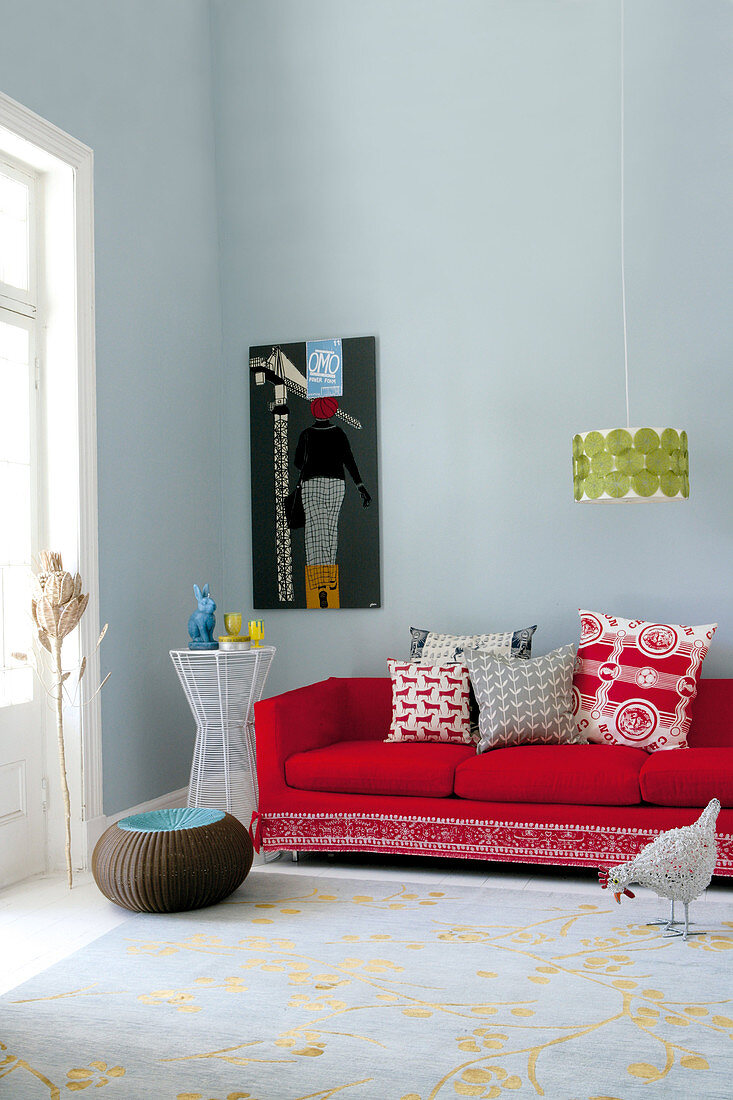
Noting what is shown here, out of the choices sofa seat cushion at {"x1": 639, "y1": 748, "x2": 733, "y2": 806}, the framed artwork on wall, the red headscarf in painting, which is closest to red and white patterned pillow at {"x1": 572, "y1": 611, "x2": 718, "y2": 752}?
sofa seat cushion at {"x1": 639, "y1": 748, "x2": 733, "y2": 806}

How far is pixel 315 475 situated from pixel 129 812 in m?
1.92

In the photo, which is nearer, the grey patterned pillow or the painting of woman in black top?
the grey patterned pillow

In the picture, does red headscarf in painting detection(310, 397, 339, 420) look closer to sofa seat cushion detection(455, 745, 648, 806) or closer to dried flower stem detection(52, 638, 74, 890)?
dried flower stem detection(52, 638, 74, 890)

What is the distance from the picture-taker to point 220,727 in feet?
15.0

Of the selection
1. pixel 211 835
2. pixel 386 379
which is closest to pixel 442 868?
pixel 211 835

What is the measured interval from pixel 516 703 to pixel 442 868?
0.74m

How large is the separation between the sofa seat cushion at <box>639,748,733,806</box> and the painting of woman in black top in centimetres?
205

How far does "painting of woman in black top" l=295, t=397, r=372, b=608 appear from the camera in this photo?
5340mm

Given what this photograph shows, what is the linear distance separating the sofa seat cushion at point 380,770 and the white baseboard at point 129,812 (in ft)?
2.63

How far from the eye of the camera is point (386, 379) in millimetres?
5309

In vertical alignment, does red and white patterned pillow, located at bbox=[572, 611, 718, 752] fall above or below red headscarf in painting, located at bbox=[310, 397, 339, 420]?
below

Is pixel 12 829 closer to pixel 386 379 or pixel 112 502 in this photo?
pixel 112 502

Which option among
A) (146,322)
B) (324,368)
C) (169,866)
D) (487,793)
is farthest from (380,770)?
(146,322)

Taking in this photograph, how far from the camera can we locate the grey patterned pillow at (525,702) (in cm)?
430
